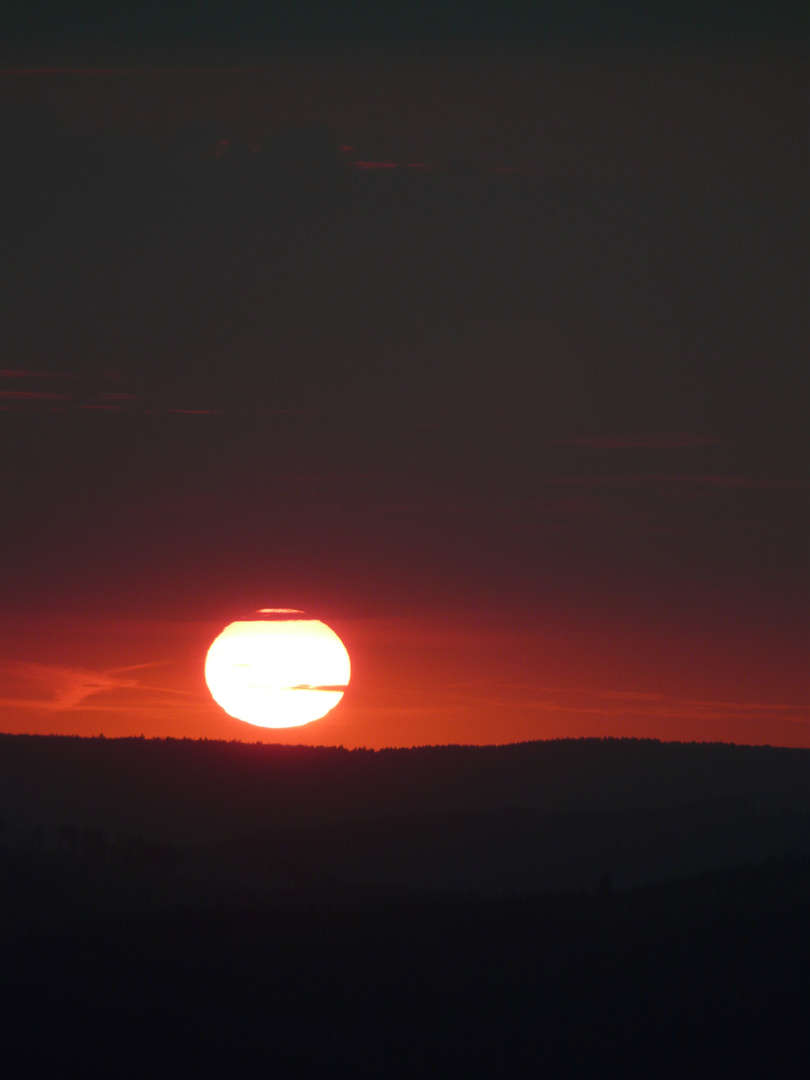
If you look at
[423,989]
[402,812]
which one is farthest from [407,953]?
[402,812]

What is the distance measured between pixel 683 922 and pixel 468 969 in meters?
3.82

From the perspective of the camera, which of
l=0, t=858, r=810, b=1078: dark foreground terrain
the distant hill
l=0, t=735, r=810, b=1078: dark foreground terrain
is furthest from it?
the distant hill

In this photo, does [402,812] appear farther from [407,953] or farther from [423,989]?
[423,989]

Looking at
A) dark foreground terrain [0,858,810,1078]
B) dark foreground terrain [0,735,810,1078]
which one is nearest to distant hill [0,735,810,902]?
dark foreground terrain [0,735,810,1078]

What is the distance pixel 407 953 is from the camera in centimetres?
1622

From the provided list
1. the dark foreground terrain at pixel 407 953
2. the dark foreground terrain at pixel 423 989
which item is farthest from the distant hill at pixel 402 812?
the dark foreground terrain at pixel 423 989

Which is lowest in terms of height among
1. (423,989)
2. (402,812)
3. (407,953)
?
(423,989)

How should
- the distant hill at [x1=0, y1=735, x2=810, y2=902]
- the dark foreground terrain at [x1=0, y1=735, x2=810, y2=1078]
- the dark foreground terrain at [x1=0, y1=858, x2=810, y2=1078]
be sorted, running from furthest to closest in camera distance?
the distant hill at [x1=0, y1=735, x2=810, y2=902]
the dark foreground terrain at [x1=0, y1=735, x2=810, y2=1078]
the dark foreground terrain at [x1=0, y1=858, x2=810, y2=1078]

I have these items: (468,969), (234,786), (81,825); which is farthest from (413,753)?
(468,969)

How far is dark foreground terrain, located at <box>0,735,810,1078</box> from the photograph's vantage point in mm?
12812

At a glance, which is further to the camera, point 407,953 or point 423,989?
point 407,953

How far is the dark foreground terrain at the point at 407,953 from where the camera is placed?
1281cm

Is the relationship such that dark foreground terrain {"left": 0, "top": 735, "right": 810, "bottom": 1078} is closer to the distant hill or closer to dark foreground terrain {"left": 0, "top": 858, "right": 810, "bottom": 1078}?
dark foreground terrain {"left": 0, "top": 858, "right": 810, "bottom": 1078}

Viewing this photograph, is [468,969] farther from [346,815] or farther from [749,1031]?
[346,815]
